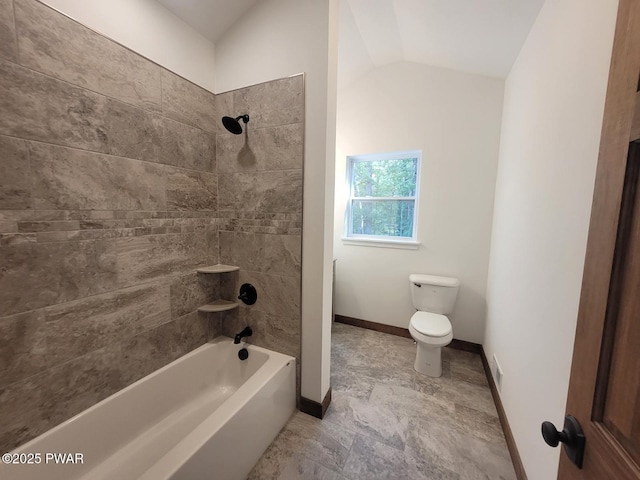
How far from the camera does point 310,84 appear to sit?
147 centimetres

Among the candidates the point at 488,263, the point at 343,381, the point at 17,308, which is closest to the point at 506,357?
the point at 488,263

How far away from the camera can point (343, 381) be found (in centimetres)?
199

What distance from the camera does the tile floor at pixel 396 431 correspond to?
4.32 feet

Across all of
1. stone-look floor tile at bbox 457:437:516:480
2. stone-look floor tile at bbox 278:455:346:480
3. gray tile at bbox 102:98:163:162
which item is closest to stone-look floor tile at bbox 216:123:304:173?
gray tile at bbox 102:98:163:162

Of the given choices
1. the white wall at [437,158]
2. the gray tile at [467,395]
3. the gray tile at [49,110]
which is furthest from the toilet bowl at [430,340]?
the gray tile at [49,110]

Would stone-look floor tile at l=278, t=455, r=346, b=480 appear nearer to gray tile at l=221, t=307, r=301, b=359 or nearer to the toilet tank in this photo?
gray tile at l=221, t=307, r=301, b=359

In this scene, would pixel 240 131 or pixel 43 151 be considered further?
pixel 240 131

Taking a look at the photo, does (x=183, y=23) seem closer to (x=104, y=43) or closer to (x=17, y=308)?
(x=104, y=43)

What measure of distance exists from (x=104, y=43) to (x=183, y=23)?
22.1 inches

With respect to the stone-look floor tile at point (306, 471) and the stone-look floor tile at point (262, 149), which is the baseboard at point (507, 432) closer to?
the stone-look floor tile at point (306, 471)

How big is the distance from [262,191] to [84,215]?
91cm

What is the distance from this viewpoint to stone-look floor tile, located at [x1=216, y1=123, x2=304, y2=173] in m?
1.54

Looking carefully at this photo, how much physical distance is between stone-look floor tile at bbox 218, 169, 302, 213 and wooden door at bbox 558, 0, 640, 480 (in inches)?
50.1

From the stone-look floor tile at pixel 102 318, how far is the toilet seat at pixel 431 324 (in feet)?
6.02
